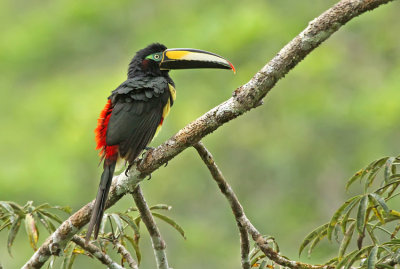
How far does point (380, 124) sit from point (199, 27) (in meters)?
4.74

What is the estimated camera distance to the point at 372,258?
7.97 feet

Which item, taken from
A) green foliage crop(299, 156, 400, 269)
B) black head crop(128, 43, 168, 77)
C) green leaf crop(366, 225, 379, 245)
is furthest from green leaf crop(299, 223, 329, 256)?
black head crop(128, 43, 168, 77)

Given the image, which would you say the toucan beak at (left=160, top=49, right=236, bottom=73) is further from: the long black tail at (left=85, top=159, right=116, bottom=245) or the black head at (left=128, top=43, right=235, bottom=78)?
the long black tail at (left=85, top=159, right=116, bottom=245)

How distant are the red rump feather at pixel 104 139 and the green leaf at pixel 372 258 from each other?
5.15 feet

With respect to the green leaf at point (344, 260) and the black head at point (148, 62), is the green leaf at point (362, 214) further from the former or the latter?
the black head at point (148, 62)

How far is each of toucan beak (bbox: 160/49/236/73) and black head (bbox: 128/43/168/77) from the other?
45 mm

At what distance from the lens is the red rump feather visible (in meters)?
3.67

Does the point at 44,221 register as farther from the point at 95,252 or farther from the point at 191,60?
the point at 191,60

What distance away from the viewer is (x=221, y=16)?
47.0 feet

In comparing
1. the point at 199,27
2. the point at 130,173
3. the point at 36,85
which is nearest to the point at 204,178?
the point at 199,27

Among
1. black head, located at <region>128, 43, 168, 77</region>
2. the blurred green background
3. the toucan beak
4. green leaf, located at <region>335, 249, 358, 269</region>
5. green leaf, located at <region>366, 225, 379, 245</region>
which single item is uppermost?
the blurred green background

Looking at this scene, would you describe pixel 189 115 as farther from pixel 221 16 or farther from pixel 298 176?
pixel 221 16

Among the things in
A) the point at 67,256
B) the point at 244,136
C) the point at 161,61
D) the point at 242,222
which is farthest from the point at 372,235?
the point at 244,136

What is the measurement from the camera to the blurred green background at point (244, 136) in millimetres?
10125
